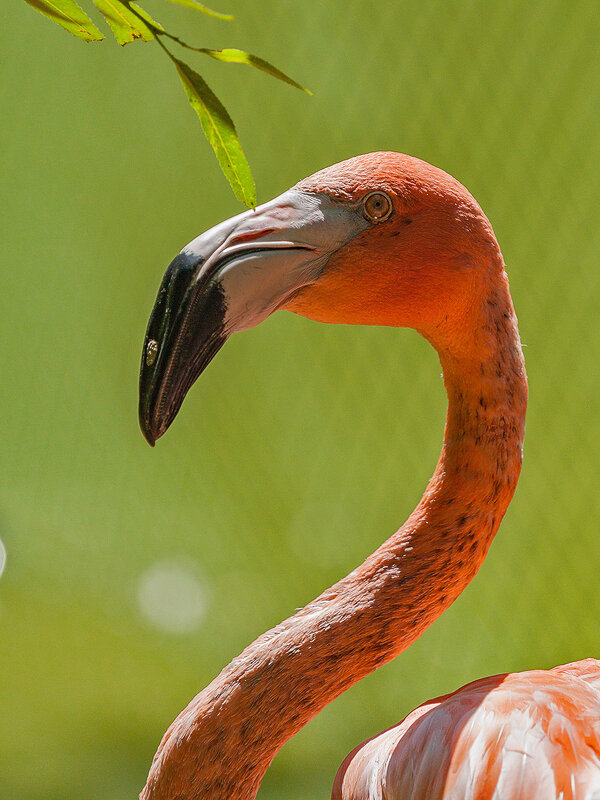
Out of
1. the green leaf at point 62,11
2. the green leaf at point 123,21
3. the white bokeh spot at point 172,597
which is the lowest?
the white bokeh spot at point 172,597

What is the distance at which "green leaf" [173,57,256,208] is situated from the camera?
1.28 feet

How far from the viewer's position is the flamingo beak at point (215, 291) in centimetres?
63

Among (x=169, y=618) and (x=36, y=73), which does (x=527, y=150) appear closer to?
(x=36, y=73)

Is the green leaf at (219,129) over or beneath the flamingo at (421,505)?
over

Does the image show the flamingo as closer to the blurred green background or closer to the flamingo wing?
the flamingo wing

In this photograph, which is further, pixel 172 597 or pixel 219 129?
pixel 172 597

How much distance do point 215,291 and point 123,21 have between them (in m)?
0.24

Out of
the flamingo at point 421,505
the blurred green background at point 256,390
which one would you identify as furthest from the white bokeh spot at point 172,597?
the flamingo at point 421,505

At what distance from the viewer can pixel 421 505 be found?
0.81 m

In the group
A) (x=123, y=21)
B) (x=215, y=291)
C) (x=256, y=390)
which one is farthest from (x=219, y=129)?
(x=256, y=390)

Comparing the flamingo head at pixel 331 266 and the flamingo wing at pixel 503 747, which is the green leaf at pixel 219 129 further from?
the flamingo wing at pixel 503 747

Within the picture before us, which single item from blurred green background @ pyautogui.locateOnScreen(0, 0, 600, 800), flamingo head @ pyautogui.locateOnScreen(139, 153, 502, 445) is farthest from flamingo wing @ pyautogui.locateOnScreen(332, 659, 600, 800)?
blurred green background @ pyautogui.locateOnScreen(0, 0, 600, 800)

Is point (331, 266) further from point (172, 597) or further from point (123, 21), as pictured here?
point (172, 597)

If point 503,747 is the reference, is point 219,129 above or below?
above
